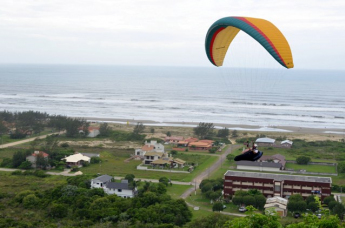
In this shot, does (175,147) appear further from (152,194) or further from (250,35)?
(250,35)

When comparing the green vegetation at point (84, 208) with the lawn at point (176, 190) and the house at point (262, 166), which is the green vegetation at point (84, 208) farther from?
the house at point (262, 166)

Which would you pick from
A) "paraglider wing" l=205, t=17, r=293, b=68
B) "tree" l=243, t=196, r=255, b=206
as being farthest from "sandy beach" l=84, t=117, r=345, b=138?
"paraglider wing" l=205, t=17, r=293, b=68

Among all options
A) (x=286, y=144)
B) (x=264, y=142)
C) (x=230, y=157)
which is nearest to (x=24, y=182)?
(x=230, y=157)

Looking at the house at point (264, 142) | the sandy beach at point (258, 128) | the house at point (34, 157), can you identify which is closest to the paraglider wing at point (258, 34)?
the house at point (34, 157)

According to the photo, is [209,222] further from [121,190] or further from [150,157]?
[150,157]

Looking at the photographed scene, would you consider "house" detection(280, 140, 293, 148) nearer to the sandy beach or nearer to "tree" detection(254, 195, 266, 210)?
the sandy beach
